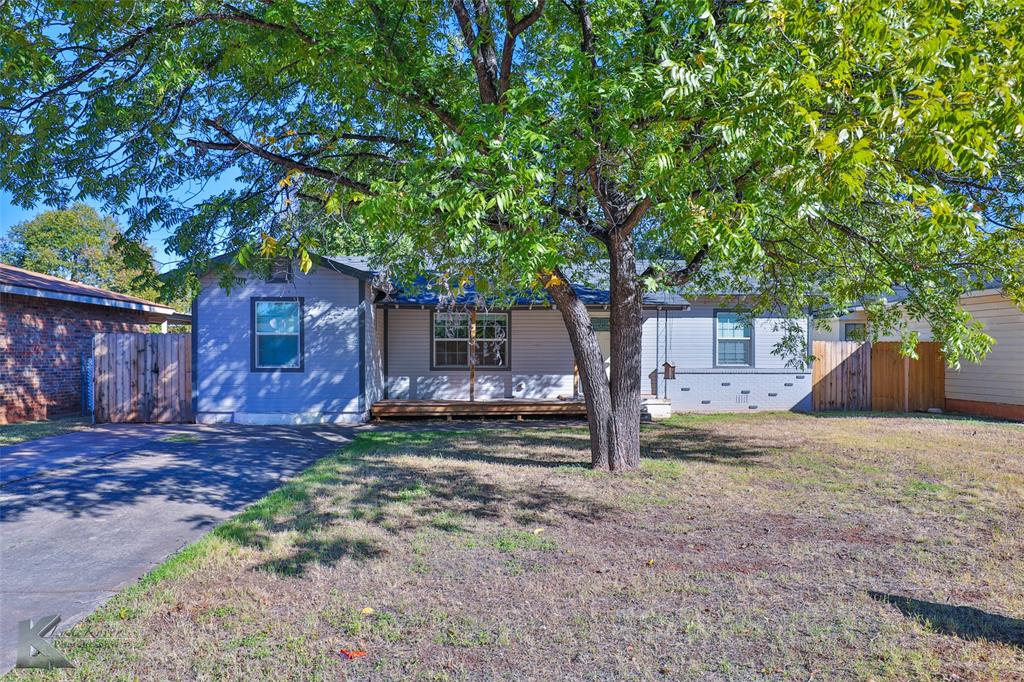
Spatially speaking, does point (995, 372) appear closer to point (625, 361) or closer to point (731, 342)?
point (731, 342)

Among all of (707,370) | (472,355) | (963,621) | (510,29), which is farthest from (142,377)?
(963,621)

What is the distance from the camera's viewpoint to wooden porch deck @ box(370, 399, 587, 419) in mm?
14742

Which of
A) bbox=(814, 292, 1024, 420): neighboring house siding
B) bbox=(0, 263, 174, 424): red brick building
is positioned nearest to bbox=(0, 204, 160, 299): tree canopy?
bbox=(0, 263, 174, 424): red brick building

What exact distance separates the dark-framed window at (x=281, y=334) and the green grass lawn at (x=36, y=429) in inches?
148

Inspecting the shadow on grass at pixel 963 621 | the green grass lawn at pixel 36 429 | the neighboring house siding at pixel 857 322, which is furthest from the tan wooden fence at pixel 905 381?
the green grass lawn at pixel 36 429

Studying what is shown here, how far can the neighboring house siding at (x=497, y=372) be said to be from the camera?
15.9 m

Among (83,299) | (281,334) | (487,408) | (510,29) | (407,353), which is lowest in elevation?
(487,408)

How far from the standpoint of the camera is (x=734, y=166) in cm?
551

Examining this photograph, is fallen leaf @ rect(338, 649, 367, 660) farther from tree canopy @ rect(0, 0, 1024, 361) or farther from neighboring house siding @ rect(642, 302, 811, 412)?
neighboring house siding @ rect(642, 302, 811, 412)

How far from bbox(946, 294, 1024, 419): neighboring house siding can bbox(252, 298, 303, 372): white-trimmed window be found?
14.9 meters

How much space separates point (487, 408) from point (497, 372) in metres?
1.20

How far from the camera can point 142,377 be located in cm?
1397

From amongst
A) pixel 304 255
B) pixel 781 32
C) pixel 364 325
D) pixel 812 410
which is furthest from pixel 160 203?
pixel 812 410

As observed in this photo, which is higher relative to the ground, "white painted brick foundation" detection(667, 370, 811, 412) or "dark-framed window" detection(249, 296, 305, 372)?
"dark-framed window" detection(249, 296, 305, 372)
